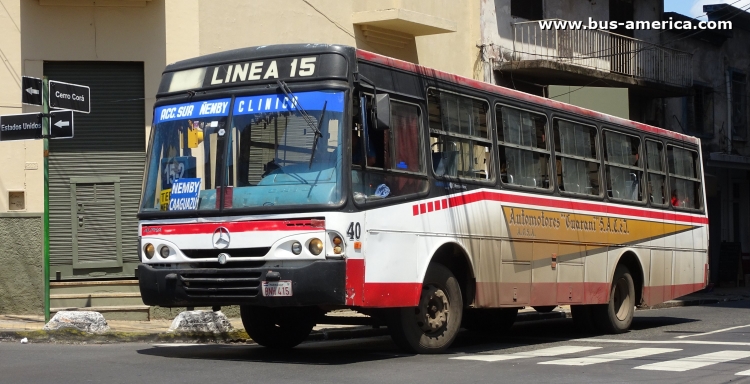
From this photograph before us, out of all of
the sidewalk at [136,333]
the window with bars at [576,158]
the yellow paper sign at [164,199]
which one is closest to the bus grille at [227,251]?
the yellow paper sign at [164,199]

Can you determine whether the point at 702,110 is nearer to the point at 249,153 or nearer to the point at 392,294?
the point at 392,294

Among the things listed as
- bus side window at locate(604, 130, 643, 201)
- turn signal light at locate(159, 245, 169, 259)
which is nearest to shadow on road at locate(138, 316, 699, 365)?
turn signal light at locate(159, 245, 169, 259)

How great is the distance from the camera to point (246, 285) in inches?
377

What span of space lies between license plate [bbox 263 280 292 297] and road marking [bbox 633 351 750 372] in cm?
328

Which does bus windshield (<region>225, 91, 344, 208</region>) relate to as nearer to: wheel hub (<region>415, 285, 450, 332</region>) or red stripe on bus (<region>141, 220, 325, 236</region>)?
red stripe on bus (<region>141, 220, 325, 236</region>)

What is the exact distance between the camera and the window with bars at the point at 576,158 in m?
13.4

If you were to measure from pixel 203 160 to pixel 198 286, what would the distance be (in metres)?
1.18

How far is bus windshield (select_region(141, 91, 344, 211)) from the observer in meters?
9.52

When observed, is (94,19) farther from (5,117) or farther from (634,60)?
(634,60)

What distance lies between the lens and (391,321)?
1033 centimetres

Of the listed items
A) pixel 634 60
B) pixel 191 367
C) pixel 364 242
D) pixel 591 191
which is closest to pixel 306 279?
pixel 364 242

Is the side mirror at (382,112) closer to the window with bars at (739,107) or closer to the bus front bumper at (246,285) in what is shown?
the bus front bumper at (246,285)

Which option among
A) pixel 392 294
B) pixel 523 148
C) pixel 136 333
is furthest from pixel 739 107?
pixel 392 294

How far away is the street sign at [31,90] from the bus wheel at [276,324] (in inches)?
148
